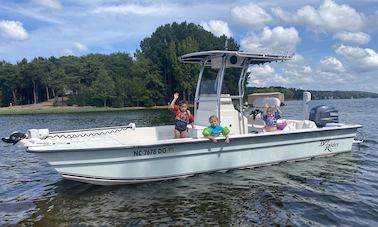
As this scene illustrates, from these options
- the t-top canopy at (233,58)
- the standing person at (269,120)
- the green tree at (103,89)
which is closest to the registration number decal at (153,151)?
the t-top canopy at (233,58)

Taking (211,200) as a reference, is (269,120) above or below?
above

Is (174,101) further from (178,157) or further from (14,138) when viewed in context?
(14,138)

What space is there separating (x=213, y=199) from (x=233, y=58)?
4.35 metres

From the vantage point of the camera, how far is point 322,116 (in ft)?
38.2

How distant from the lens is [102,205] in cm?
741

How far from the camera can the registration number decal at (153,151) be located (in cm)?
820

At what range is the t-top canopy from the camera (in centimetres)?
997

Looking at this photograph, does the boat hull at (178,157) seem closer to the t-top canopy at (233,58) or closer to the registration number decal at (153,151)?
the registration number decal at (153,151)

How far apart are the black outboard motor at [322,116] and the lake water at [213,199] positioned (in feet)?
5.43

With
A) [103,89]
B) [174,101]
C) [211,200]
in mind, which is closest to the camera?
[211,200]

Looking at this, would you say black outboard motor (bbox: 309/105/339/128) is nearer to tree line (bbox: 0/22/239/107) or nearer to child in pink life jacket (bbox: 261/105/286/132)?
child in pink life jacket (bbox: 261/105/286/132)

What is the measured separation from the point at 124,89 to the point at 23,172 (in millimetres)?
61541

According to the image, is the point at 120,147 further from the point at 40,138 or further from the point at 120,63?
the point at 120,63

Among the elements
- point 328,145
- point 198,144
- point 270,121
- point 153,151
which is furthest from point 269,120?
point 153,151
